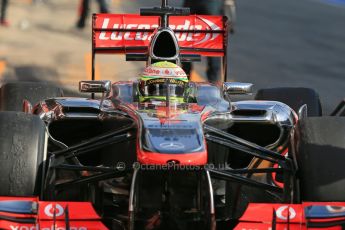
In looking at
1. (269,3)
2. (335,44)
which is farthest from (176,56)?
(269,3)

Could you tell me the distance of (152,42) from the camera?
7375 mm

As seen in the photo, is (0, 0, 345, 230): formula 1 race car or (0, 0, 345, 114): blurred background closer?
(0, 0, 345, 230): formula 1 race car

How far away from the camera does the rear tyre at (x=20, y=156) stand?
6000 mm

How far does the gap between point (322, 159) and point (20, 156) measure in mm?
1967

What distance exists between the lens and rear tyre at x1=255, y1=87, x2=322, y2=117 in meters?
8.21

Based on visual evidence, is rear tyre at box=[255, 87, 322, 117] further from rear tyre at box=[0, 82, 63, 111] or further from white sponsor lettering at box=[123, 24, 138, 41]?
rear tyre at box=[0, 82, 63, 111]

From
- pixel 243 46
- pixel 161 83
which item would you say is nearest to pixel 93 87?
pixel 161 83

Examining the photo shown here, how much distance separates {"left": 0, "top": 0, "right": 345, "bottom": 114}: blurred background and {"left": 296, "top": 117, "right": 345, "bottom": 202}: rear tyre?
554cm

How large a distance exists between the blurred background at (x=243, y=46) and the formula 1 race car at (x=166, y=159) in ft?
15.8

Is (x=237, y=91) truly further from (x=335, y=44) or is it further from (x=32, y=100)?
(x=335, y=44)

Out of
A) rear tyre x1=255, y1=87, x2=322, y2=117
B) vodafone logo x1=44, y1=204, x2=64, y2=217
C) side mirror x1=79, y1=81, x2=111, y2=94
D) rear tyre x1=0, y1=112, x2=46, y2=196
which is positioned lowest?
vodafone logo x1=44, y1=204, x2=64, y2=217

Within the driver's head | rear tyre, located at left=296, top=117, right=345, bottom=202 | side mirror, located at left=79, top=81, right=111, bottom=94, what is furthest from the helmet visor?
rear tyre, located at left=296, top=117, right=345, bottom=202

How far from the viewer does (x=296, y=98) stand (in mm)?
8258

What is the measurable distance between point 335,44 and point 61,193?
10562 millimetres
